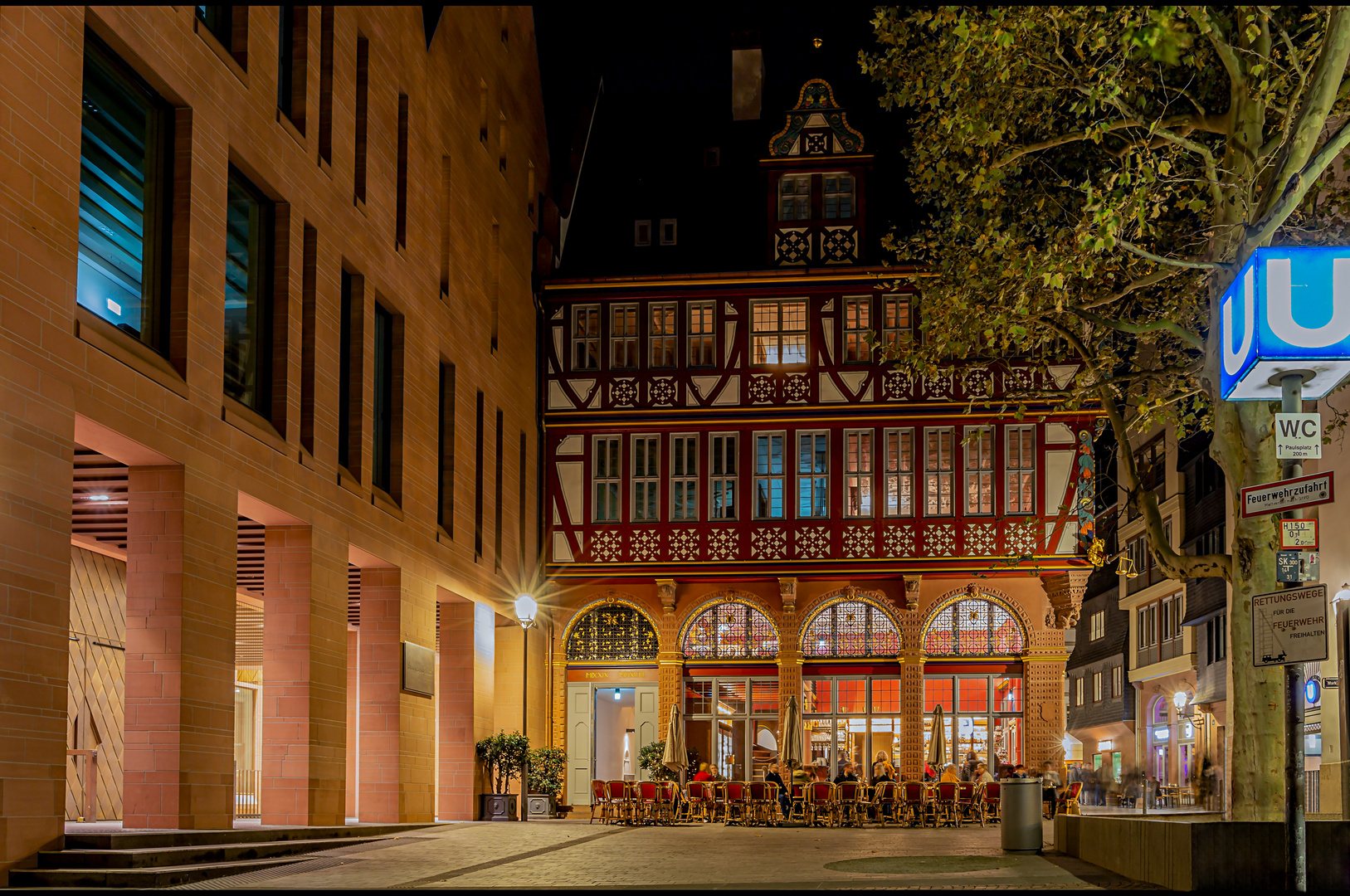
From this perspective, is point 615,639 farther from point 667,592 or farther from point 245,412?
point 245,412

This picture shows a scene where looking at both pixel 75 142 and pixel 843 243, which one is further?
pixel 843 243

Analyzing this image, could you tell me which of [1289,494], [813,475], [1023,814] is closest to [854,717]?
[813,475]

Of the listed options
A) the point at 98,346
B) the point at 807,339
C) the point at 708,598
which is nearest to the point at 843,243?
the point at 807,339

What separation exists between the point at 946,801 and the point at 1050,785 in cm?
332

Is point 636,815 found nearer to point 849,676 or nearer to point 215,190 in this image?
point 849,676

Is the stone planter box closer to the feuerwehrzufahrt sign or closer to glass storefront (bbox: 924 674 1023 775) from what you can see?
glass storefront (bbox: 924 674 1023 775)

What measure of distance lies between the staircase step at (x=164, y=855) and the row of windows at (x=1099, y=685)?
46.8 metres

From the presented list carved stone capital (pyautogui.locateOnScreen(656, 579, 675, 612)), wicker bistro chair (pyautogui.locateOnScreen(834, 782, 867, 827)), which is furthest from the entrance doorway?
wicker bistro chair (pyautogui.locateOnScreen(834, 782, 867, 827))

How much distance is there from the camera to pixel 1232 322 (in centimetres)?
1041

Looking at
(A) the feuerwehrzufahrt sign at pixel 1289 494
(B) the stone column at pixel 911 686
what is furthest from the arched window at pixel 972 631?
(A) the feuerwehrzufahrt sign at pixel 1289 494

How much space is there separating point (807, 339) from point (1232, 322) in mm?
21402

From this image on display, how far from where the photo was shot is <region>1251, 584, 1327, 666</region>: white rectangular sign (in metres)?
8.72

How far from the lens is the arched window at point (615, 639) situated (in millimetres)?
32000

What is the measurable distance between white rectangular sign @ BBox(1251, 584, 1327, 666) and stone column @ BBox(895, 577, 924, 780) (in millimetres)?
21798
